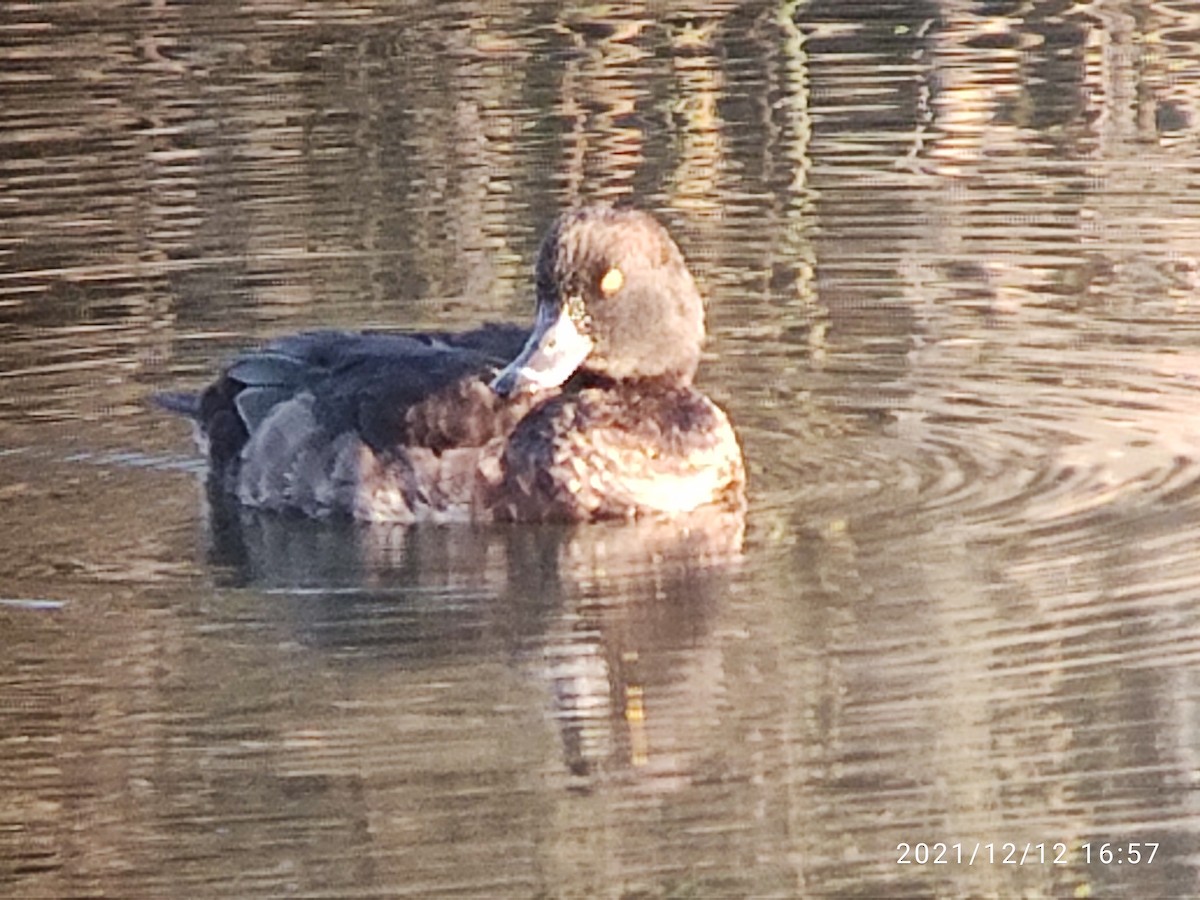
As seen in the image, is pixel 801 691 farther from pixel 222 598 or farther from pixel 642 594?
pixel 222 598

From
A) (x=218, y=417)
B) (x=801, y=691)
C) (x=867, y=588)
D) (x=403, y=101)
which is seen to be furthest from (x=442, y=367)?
(x=403, y=101)

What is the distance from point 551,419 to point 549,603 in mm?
1048

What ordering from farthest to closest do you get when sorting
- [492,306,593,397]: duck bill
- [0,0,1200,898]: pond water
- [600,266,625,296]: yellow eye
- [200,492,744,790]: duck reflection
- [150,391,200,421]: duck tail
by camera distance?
[150,391,200,421]: duck tail, [600,266,625,296]: yellow eye, [492,306,593,397]: duck bill, [200,492,744,790]: duck reflection, [0,0,1200,898]: pond water

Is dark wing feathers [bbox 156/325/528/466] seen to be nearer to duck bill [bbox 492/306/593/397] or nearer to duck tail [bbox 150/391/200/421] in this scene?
duck tail [bbox 150/391/200/421]

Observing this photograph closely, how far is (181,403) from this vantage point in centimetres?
990

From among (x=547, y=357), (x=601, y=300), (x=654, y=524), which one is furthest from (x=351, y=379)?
(x=654, y=524)

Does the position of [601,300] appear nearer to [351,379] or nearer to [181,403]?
[351,379]

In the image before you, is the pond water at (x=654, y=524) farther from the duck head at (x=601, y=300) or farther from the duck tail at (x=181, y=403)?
the duck head at (x=601, y=300)

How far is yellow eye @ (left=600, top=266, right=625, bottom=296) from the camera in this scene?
904cm

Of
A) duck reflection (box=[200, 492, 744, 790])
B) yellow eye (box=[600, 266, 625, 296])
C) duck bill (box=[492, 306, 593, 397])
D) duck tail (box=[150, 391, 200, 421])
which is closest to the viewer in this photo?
duck reflection (box=[200, 492, 744, 790])

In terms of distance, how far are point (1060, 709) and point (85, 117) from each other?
8756 millimetres

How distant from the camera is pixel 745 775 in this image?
6652mm
